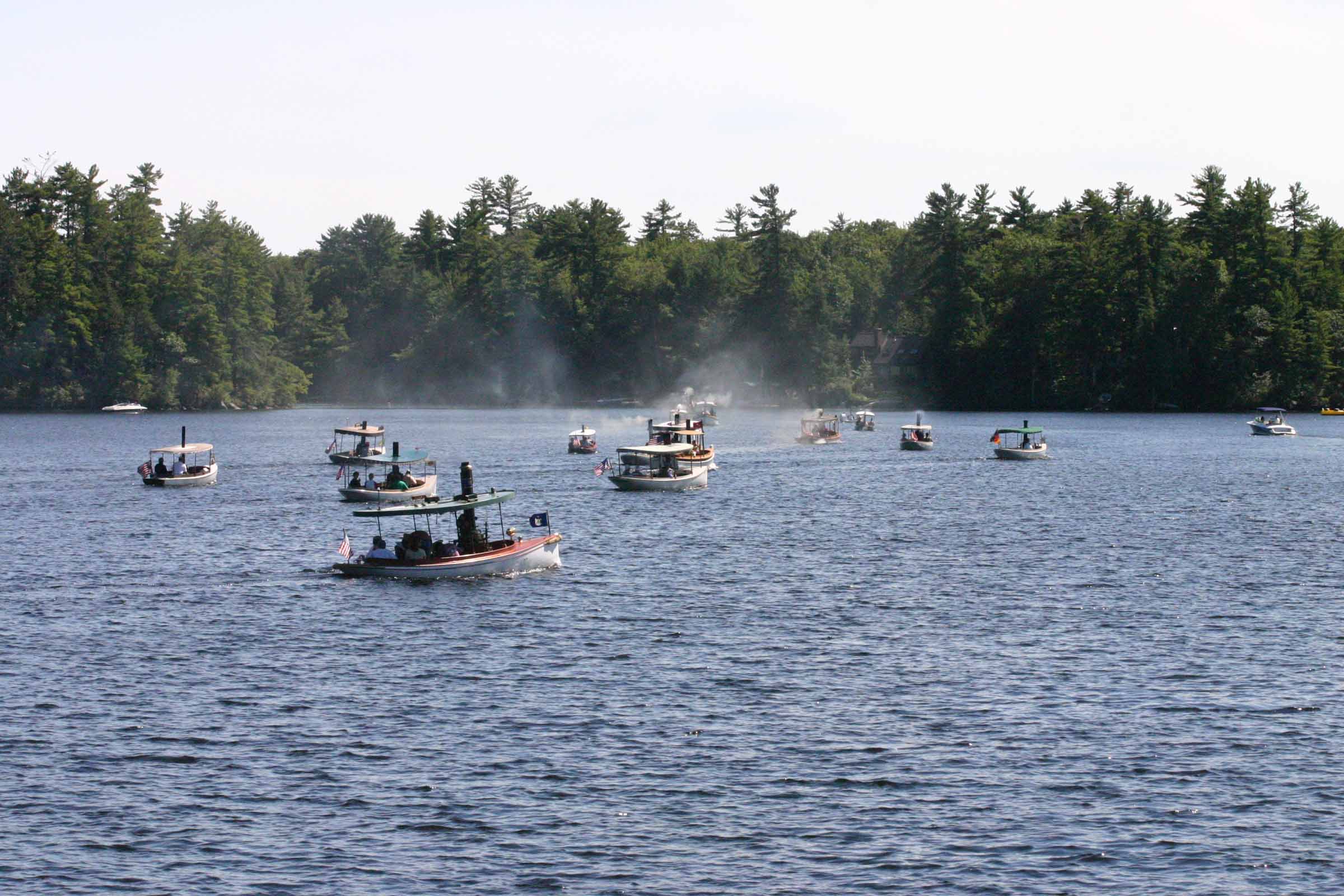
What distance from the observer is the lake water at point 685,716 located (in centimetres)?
3381

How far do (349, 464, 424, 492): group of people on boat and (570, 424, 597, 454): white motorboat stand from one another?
4924cm

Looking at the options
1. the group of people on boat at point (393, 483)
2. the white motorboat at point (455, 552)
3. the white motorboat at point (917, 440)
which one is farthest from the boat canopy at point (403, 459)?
the white motorboat at point (917, 440)

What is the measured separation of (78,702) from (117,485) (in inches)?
3171

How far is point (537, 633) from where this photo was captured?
191 feet

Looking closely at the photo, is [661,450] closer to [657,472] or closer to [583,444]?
[657,472]

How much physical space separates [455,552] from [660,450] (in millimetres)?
48460

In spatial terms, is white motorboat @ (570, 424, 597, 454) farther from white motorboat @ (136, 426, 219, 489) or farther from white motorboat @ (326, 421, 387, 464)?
white motorboat @ (136, 426, 219, 489)

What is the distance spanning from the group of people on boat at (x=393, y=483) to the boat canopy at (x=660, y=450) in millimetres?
17001

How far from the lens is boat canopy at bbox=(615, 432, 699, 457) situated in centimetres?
11738

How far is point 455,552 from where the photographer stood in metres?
70.5

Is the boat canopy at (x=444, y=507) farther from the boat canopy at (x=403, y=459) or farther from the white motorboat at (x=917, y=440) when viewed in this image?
the white motorboat at (x=917, y=440)

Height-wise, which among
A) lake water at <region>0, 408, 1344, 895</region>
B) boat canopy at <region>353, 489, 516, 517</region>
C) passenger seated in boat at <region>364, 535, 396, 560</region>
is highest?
boat canopy at <region>353, 489, 516, 517</region>

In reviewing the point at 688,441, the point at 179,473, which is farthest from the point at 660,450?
the point at 179,473

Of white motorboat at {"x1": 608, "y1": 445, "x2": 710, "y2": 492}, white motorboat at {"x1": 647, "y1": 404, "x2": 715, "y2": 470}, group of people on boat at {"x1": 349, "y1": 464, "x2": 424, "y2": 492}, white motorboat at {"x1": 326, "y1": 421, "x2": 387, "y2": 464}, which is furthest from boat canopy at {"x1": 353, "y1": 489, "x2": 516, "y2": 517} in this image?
white motorboat at {"x1": 326, "y1": 421, "x2": 387, "y2": 464}
